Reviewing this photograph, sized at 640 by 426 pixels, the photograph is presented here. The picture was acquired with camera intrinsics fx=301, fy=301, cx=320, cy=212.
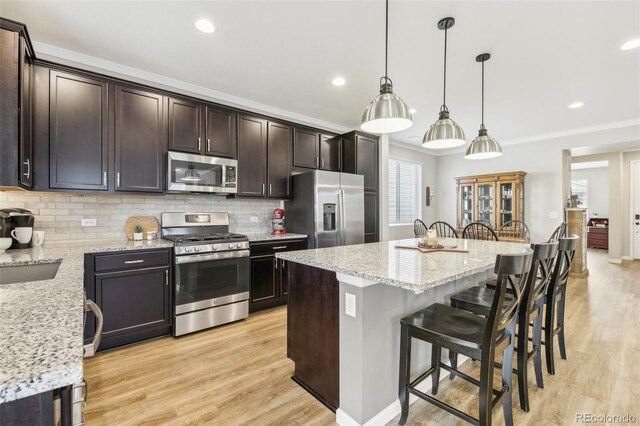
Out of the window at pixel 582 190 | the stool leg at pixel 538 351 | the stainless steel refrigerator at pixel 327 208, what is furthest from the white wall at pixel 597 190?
the stool leg at pixel 538 351

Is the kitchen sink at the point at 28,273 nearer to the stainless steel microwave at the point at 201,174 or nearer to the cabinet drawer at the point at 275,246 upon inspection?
the stainless steel microwave at the point at 201,174

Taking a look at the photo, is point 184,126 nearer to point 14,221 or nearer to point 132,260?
point 132,260

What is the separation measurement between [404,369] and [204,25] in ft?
9.20

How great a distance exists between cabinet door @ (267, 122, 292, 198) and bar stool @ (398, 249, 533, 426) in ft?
8.79

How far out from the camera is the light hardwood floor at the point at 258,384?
1801 mm

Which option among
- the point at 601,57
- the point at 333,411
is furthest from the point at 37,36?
the point at 601,57

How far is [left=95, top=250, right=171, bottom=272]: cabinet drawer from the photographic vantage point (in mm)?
2547

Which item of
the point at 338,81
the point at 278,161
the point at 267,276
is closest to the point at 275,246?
the point at 267,276

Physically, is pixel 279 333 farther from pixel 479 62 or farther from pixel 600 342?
pixel 479 62

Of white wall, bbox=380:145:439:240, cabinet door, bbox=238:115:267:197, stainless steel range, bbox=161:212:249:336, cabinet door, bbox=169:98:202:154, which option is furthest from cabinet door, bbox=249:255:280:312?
white wall, bbox=380:145:439:240

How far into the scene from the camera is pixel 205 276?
3.06 m

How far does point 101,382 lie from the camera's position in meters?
2.13

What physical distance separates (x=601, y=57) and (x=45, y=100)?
5.03 metres

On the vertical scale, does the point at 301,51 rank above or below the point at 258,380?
above
